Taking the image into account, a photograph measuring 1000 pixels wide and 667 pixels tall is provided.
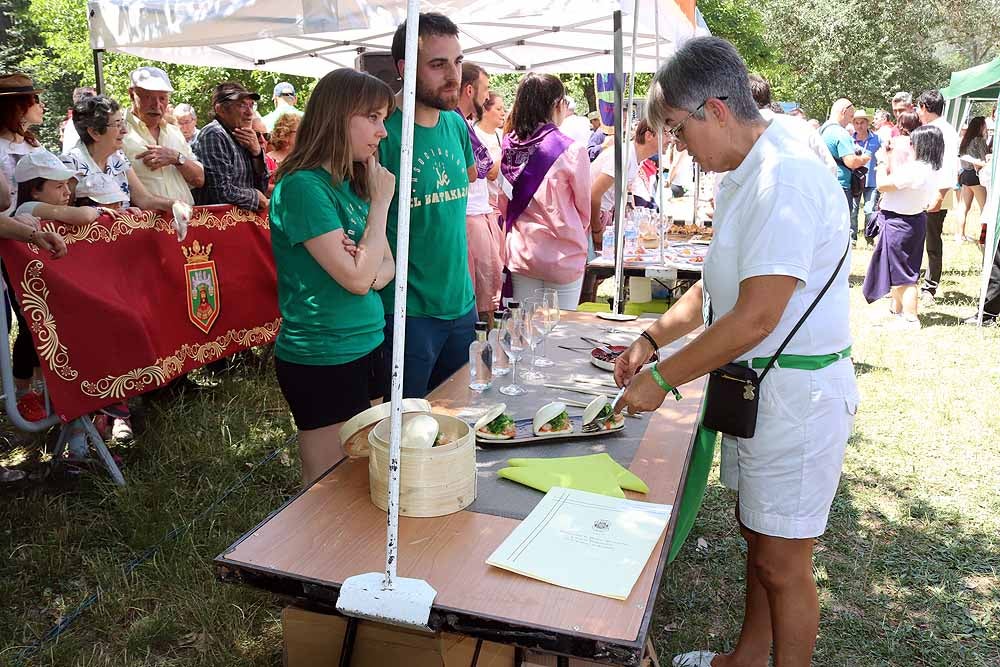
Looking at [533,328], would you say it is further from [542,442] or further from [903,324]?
[903,324]

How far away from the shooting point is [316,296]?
245 centimetres

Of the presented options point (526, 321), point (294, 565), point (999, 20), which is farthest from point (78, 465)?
point (999, 20)

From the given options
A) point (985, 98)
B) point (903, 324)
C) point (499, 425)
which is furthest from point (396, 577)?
point (985, 98)

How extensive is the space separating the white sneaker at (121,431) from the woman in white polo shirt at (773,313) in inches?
134

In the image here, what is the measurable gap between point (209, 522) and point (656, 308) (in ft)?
10.7

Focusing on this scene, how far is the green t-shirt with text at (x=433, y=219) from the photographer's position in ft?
9.47

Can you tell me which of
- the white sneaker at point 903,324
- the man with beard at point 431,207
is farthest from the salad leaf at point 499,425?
the white sneaker at point 903,324

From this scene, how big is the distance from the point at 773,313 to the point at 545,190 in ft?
9.78

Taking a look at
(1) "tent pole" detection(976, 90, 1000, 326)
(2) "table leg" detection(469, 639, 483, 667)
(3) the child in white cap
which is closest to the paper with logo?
(2) "table leg" detection(469, 639, 483, 667)

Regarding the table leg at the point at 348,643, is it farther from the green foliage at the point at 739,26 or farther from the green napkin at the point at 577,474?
the green foliage at the point at 739,26

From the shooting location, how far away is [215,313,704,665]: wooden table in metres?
1.33

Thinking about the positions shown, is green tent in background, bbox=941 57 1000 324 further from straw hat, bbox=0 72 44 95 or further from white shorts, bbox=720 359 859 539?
straw hat, bbox=0 72 44 95

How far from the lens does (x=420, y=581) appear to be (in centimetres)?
141

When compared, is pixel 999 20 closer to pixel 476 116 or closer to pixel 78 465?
pixel 476 116
